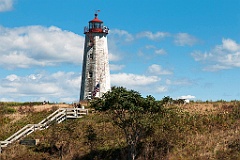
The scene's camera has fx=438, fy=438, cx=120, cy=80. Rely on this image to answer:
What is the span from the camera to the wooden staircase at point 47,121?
38.1 m

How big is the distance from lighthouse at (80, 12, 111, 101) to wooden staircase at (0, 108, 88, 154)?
1220 centimetres

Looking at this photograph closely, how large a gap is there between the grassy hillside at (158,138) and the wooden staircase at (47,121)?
28.7 inches

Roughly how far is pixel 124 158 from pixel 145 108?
13.4 ft

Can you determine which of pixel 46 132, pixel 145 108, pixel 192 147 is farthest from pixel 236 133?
pixel 46 132

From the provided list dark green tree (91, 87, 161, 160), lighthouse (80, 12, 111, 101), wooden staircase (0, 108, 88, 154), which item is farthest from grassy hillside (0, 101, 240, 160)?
lighthouse (80, 12, 111, 101)

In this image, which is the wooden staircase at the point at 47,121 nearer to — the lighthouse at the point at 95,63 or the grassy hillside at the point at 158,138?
the grassy hillside at the point at 158,138

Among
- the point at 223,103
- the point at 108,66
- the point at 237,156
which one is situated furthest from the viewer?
the point at 108,66

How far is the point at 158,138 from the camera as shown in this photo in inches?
1268

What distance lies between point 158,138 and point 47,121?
13.3 metres

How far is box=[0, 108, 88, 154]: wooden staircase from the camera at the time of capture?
38094 millimetres

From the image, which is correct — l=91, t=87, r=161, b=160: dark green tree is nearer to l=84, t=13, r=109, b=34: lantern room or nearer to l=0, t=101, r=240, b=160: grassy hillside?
l=0, t=101, r=240, b=160: grassy hillside

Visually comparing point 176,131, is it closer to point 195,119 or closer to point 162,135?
point 162,135

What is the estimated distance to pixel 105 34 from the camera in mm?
58344

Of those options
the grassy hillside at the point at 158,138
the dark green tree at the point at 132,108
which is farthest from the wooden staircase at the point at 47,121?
the dark green tree at the point at 132,108
